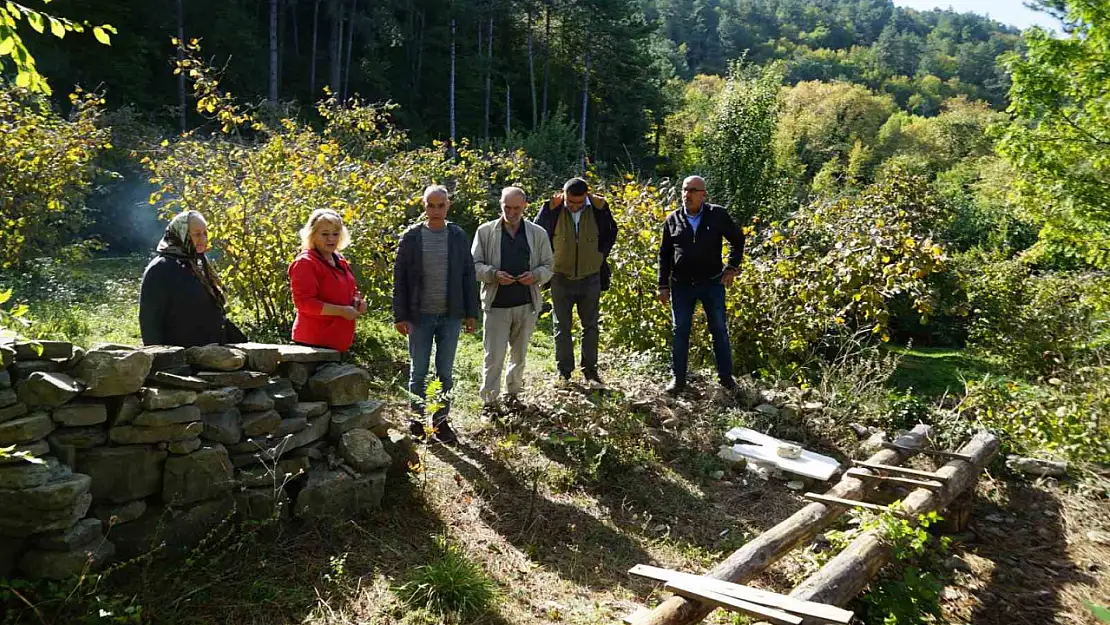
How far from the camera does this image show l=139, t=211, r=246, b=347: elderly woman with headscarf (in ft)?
13.1

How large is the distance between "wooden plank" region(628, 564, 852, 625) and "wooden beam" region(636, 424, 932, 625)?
114mm

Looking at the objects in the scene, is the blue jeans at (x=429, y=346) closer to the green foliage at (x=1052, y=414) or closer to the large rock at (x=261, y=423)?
the large rock at (x=261, y=423)

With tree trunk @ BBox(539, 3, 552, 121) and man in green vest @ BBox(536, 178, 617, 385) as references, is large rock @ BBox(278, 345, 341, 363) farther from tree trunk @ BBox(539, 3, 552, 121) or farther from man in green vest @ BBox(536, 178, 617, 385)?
tree trunk @ BBox(539, 3, 552, 121)

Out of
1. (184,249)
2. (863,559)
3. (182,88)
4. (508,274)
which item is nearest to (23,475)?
(184,249)

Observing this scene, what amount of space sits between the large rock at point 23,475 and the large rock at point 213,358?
828 millimetres

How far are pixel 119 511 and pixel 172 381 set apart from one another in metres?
0.60

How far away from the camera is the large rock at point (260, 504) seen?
11.6 feet

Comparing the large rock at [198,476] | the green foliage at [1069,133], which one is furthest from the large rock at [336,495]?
the green foliage at [1069,133]

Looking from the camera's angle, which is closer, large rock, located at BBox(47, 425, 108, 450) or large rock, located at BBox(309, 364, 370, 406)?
large rock, located at BBox(47, 425, 108, 450)

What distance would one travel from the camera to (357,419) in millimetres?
4137

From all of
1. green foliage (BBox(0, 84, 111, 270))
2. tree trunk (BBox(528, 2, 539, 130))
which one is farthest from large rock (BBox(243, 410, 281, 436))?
tree trunk (BBox(528, 2, 539, 130))

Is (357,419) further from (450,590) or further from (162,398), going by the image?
(450,590)

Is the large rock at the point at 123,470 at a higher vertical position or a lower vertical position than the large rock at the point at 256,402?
lower

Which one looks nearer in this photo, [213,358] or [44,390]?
[44,390]
